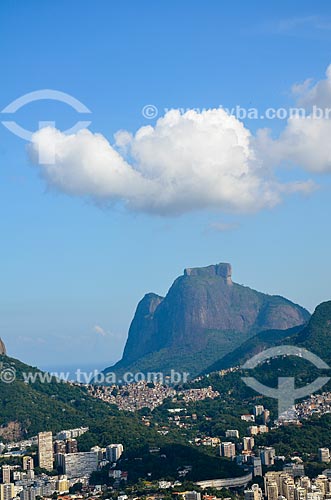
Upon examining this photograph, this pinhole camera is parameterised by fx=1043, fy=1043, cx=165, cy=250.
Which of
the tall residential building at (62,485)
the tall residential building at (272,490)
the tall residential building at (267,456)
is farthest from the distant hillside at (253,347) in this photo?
the tall residential building at (272,490)

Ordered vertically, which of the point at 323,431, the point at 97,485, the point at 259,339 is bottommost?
the point at 97,485

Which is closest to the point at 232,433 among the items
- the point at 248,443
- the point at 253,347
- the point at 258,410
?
the point at 248,443

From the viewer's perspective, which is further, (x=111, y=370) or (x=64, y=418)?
(x=111, y=370)

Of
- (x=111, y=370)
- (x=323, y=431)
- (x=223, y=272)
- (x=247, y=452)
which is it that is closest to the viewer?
(x=247, y=452)

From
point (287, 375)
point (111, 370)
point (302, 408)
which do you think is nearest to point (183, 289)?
point (111, 370)

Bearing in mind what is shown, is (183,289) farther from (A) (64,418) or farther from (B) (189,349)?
(A) (64,418)

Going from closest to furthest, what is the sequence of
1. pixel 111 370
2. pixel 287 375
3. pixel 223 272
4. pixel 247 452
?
1. pixel 247 452
2. pixel 287 375
3. pixel 111 370
4. pixel 223 272

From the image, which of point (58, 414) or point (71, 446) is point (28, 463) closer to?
point (71, 446)
